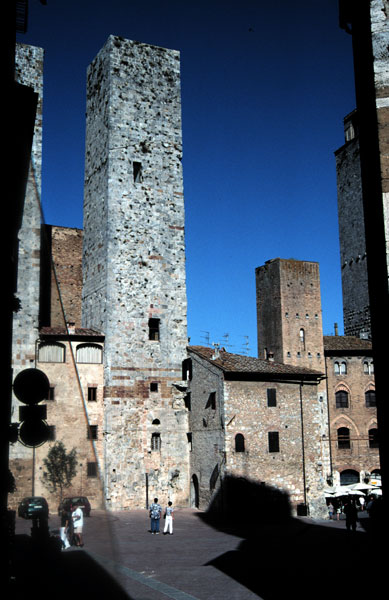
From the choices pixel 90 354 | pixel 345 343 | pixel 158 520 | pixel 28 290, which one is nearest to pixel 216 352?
pixel 90 354

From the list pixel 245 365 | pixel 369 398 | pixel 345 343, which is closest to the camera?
pixel 245 365

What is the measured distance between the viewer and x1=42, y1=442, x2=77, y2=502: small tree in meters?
2.82

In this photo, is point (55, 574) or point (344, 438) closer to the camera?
point (55, 574)

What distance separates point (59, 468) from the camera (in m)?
2.97

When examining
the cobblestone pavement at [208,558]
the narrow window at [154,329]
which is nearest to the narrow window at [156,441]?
the cobblestone pavement at [208,558]

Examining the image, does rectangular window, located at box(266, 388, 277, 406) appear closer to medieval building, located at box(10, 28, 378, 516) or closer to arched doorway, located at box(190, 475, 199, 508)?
medieval building, located at box(10, 28, 378, 516)

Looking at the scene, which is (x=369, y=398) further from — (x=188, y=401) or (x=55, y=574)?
(x=55, y=574)

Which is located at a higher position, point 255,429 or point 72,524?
point 72,524

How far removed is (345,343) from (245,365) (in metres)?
13.0

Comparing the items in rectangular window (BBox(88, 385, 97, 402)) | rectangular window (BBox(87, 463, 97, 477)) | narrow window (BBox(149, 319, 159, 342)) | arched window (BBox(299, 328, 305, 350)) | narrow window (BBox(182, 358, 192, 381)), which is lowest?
rectangular window (BBox(87, 463, 97, 477))

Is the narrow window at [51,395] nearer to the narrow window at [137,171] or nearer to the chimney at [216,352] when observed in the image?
the chimney at [216,352]

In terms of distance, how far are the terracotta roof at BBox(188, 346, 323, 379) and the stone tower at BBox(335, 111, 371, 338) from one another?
12.7m

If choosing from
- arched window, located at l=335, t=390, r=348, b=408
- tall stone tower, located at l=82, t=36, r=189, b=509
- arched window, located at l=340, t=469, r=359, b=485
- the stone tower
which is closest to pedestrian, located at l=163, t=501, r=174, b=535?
tall stone tower, located at l=82, t=36, r=189, b=509

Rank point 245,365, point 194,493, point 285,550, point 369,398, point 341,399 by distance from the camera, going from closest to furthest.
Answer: point 285,550 < point 245,365 < point 194,493 < point 341,399 < point 369,398
